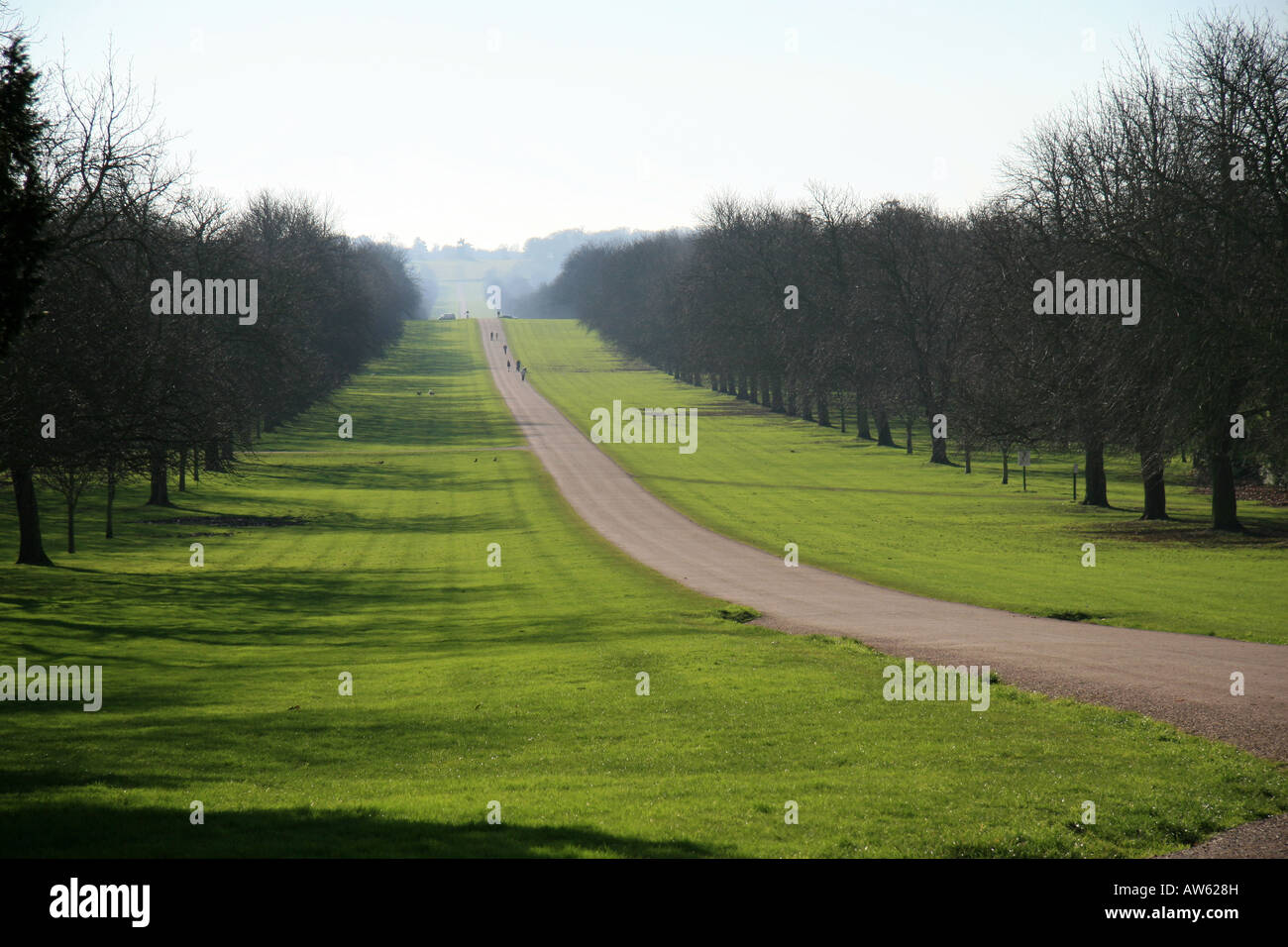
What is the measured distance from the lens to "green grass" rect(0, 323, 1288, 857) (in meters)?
9.52

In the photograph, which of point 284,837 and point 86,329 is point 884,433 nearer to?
point 86,329

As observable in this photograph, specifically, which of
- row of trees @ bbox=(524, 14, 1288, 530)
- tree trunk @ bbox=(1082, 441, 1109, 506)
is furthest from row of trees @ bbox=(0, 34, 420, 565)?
tree trunk @ bbox=(1082, 441, 1109, 506)

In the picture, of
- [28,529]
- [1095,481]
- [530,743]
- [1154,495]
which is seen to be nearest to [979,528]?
[1154,495]

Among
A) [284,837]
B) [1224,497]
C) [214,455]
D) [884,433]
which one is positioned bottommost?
[284,837]

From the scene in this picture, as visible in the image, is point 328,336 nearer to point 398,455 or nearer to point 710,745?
point 398,455

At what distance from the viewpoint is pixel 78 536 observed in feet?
128

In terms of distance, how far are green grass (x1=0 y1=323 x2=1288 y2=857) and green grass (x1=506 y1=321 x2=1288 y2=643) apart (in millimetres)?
8317

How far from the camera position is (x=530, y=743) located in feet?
44.4

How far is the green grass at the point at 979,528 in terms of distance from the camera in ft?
85.0

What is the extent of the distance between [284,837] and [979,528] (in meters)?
37.1

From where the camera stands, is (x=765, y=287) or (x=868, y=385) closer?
(x=868, y=385)

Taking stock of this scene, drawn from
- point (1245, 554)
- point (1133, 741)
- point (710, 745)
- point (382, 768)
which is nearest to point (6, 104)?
point (382, 768)
